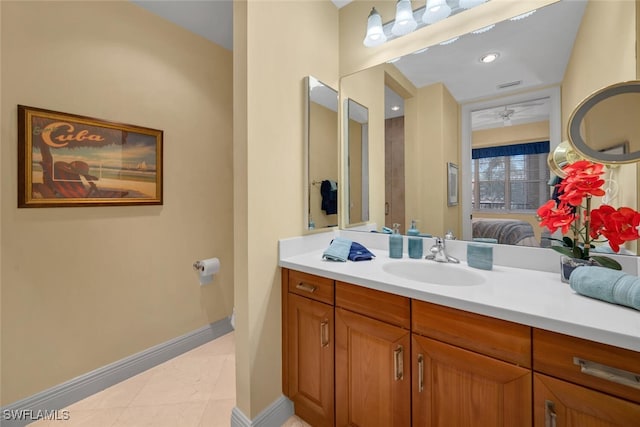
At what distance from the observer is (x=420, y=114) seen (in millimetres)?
1552

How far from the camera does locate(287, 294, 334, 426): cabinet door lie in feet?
4.02

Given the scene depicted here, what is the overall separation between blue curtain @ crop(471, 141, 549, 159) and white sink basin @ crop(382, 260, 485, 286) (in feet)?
1.98

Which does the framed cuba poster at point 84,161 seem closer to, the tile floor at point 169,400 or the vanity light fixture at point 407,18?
the tile floor at point 169,400

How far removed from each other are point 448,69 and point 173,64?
1.99 metres

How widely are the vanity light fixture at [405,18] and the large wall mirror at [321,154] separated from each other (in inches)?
20.8

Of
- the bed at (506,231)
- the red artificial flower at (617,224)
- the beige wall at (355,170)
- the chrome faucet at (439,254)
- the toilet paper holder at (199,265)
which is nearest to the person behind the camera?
the red artificial flower at (617,224)

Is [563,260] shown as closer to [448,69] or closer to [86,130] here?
[448,69]

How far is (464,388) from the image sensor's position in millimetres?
852

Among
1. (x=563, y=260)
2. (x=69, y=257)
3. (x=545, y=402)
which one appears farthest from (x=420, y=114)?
(x=69, y=257)

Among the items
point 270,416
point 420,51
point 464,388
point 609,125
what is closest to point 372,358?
point 464,388

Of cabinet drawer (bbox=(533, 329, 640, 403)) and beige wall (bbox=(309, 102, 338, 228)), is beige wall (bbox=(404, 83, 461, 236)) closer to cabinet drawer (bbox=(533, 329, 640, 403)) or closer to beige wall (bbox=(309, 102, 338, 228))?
beige wall (bbox=(309, 102, 338, 228))

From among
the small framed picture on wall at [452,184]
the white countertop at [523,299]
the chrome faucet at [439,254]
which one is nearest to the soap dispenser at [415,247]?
the chrome faucet at [439,254]

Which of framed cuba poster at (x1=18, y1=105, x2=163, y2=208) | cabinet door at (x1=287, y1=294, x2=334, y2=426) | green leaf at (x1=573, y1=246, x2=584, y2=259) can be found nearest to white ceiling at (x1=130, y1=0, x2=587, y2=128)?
green leaf at (x1=573, y1=246, x2=584, y2=259)

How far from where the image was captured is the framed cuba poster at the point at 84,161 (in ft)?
4.59
